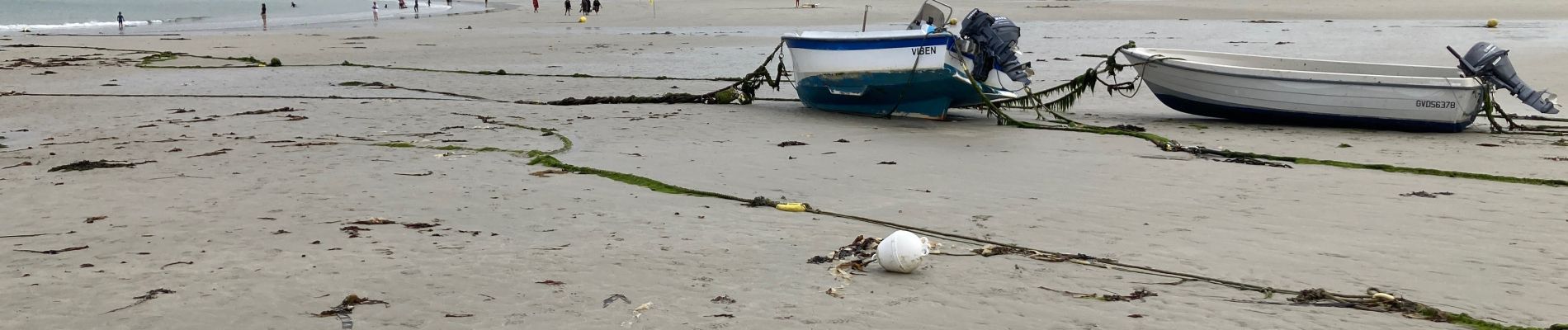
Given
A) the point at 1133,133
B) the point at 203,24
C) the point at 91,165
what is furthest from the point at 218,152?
the point at 203,24

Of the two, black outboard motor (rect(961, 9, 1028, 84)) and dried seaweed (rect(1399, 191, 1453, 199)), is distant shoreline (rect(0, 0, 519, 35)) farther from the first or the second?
dried seaweed (rect(1399, 191, 1453, 199))

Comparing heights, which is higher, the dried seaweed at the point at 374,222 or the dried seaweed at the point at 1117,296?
the dried seaweed at the point at 1117,296

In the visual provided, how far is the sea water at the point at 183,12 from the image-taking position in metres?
41.6

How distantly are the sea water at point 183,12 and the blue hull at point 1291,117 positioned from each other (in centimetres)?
3449

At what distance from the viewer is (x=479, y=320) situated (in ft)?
14.9

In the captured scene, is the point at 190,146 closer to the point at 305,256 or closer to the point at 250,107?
the point at 250,107

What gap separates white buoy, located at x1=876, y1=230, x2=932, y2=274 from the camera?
505 centimetres

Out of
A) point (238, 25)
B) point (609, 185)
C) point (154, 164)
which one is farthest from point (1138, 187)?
point (238, 25)

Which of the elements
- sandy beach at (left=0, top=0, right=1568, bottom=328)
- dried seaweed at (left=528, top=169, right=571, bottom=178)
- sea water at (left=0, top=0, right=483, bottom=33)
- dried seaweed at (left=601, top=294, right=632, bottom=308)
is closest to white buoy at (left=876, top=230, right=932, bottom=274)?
sandy beach at (left=0, top=0, right=1568, bottom=328)

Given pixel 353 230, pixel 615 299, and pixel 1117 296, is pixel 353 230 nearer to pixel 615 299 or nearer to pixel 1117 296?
pixel 615 299

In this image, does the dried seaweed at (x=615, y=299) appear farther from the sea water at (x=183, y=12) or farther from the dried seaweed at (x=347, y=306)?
the sea water at (x=183, y=12)

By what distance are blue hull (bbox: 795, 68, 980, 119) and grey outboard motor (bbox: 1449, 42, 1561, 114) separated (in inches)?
179

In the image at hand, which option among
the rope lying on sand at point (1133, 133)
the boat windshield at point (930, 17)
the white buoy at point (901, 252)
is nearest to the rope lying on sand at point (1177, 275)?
the white buoy at point (901, 252)

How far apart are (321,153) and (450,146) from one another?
96 cm
